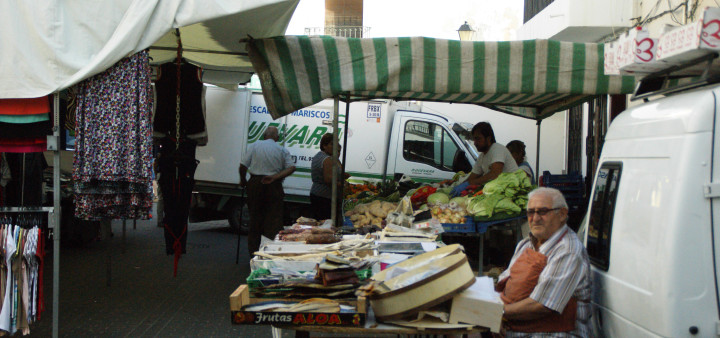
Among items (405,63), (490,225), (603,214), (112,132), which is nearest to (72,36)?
(112,132)

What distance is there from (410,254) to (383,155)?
7.54 meters

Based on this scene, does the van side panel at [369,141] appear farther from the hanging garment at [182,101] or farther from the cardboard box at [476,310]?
Result: the cardboard box at [476,310]

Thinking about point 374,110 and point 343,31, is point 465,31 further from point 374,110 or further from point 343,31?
point 343,31

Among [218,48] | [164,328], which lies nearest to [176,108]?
[218,48]

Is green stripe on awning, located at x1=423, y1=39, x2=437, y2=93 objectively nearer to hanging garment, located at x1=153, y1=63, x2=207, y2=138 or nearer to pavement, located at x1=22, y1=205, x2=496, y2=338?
hanging garment, located at x1=153, y1=63, x2=207, y2=138

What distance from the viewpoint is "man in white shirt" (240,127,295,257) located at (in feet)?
29.6

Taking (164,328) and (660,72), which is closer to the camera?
(660,72)

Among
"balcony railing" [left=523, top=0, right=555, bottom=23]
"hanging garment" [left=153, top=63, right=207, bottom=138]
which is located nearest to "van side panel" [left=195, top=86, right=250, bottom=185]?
"hanging garment" [left=153, top=63, right=207, bottom=138]

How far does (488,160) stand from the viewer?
833cm

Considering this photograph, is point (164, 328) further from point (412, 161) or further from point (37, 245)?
point (412, 161)

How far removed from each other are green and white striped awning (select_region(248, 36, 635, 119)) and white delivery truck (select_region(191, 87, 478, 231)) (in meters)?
5.05

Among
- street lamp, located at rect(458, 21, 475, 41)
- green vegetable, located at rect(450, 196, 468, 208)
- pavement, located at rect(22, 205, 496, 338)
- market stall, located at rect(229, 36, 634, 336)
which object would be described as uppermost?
street lamp, located at rect(458, 21, 475, 41)

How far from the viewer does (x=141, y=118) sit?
5672mm

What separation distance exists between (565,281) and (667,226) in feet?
2.45
